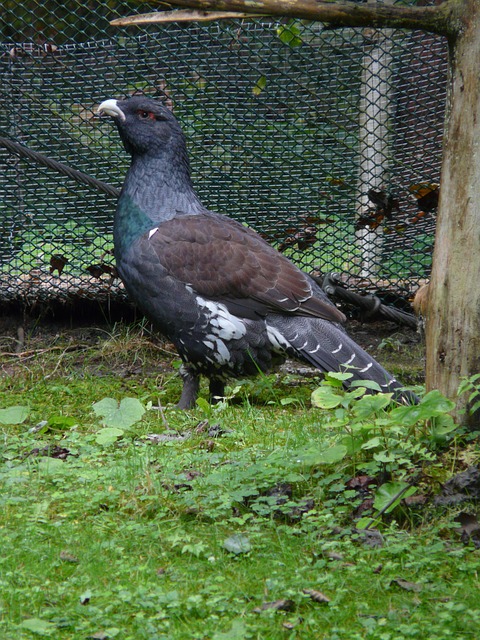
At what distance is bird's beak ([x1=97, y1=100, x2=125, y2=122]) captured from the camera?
6.27 metres

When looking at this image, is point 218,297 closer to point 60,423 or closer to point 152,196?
point 152,196

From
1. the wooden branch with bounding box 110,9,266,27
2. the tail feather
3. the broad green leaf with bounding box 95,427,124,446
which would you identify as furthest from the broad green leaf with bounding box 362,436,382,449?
the wooden branch with bounding box 110,9,266,27

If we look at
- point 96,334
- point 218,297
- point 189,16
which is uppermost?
point 189,16

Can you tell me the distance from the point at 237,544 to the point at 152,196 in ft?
10.2

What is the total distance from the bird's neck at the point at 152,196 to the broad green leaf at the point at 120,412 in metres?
1.23

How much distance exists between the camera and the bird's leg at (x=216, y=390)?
611 cm

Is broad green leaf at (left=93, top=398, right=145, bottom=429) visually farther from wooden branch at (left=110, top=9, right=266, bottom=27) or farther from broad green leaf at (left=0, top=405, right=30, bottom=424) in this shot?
wooden branch at (left=110, top=9, right=266, bottom=27)

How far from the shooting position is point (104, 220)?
7.23m

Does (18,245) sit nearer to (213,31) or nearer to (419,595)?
(213,31)

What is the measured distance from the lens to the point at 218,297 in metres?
5.77

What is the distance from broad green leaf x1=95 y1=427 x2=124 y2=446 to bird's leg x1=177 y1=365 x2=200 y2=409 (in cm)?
116

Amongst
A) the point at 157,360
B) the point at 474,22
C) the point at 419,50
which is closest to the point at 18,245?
the point at 157,360

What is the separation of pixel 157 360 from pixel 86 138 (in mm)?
1714

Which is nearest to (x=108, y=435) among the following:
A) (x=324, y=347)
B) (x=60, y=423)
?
(x=60, y=423)
